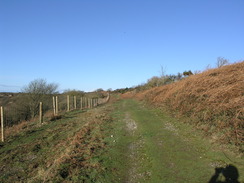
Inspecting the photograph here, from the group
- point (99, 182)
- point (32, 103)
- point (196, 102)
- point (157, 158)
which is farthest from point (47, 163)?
point (32, 103)

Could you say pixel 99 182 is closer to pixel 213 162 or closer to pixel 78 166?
pixel 78 166

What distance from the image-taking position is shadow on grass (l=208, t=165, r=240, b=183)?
3.92 m

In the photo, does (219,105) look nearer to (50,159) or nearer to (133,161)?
(133,161)

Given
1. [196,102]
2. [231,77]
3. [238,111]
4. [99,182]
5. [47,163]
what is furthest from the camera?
[196,102]

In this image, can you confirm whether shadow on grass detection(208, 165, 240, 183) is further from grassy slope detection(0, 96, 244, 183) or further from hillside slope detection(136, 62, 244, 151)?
hillside slope detection(136, 62, 244, 151)

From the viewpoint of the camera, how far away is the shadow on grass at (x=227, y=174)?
3915 mm

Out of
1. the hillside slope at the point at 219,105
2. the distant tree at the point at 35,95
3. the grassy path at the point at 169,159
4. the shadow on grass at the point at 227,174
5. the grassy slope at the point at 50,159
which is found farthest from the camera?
the distant tree at the point at 35,95

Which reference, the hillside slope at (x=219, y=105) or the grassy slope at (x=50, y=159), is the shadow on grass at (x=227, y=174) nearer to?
the hillside slope at (x=219, y=105)

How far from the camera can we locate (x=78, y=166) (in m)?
5.46

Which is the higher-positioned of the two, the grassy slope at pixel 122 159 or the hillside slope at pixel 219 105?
the hillside slope at pixel 219 105

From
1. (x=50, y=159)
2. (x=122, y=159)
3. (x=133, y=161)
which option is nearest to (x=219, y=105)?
(x=133, y=161)

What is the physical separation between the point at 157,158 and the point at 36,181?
3295 millimetres

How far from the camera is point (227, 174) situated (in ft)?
13.5


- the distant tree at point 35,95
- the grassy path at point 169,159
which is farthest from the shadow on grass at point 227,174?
the distant tree at point 35,95
